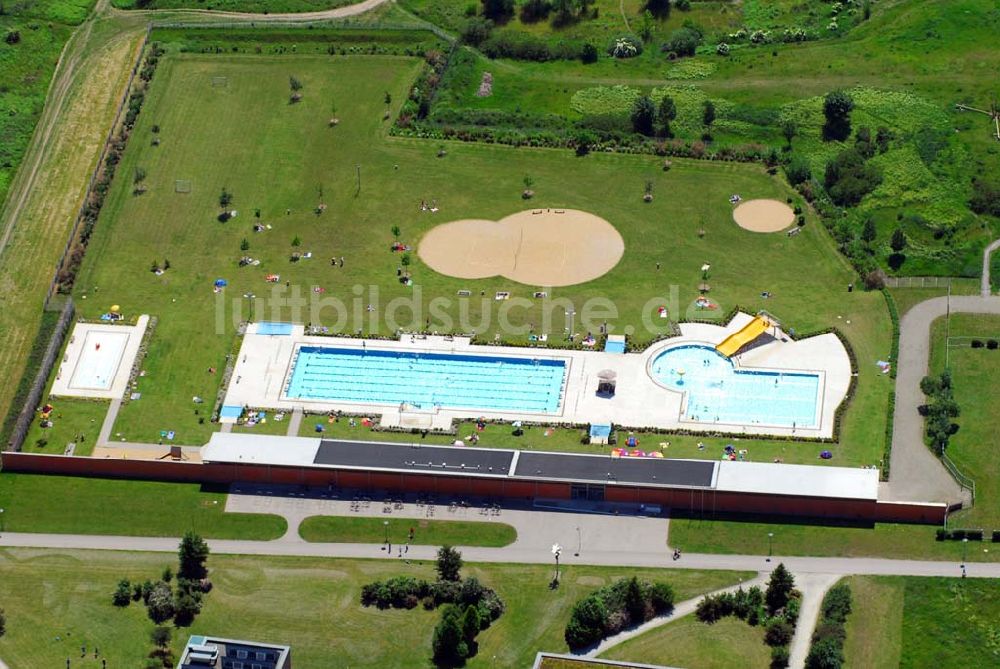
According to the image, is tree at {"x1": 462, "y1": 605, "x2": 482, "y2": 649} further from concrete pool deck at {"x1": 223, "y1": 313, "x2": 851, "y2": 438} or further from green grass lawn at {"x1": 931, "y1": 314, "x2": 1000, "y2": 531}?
green grass lawn at {"x1": 931, "y1": 314, "x2": 1000, "y2": 531}

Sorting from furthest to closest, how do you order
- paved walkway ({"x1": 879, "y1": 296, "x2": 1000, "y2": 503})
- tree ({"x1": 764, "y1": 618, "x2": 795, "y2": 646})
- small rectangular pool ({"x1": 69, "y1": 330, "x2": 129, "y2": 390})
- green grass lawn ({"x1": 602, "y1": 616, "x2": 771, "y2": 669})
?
1. small rectangular pool ({"x1": 69, "y1": 330, "x2": 129, "y2": 390})
2. paved walkway ({"x1": 879, "y1": 296, "x2": 1000, "y2": 503})
3. tree ({"x1": 764, "y1": 618, "x2": 795, "y2": 646})
4. green grass lawn ({"x1": 602, "y1": 616, "x2": 771, "y2": 669})

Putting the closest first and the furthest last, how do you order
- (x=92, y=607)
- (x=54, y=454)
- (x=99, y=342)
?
(x=92, y=607) < (x=54, y=454) < (x=99, y=342)

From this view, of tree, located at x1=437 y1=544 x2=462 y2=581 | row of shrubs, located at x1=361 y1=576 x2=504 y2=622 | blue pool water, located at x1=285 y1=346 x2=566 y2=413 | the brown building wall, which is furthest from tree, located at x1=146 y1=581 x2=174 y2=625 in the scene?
blue pool water, located at x1=285 y1=346 x2=566 y2=413

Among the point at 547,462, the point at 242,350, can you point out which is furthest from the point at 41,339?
the point at 547,462

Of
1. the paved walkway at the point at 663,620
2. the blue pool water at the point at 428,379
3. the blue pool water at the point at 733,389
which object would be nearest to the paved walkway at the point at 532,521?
the paved walkway at the point at 663,620

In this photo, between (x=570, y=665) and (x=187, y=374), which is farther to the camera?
(x=187, y=374)

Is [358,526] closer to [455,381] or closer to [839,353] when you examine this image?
[455,381]

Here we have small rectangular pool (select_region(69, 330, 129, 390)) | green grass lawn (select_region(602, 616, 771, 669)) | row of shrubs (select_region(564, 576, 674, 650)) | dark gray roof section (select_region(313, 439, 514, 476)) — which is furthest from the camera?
small rectangular pool (select_region(69, 330, 129, 390))
